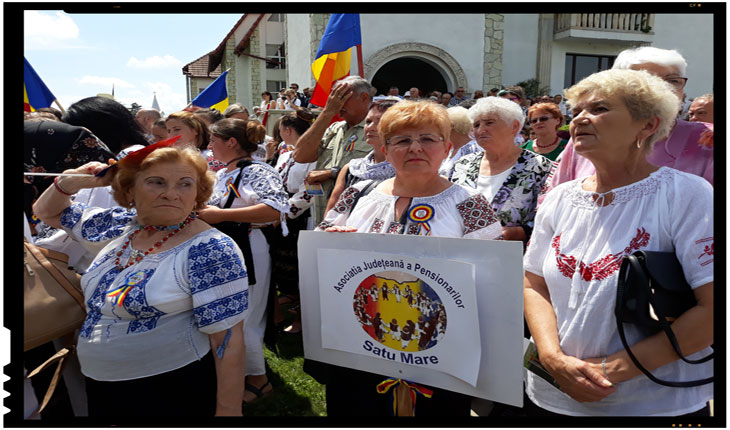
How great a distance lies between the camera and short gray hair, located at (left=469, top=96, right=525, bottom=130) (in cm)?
309

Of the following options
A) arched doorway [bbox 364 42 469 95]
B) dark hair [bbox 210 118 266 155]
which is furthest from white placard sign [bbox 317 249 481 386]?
arched doorway [bbox 364 42 469 95]

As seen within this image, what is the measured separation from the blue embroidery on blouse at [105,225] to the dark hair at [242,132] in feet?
4.14

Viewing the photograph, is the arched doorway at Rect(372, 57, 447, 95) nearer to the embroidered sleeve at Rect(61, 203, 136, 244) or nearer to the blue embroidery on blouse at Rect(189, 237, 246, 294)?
the embroidered sleeve at Rect(61, 203, 136, 244)

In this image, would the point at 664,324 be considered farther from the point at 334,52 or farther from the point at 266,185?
the point at 334,52

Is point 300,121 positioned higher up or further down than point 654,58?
further down

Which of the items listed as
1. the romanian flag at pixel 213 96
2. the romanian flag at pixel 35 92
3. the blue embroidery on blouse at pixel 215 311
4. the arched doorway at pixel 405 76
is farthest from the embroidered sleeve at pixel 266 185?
the arched doorway at pixel 405 76

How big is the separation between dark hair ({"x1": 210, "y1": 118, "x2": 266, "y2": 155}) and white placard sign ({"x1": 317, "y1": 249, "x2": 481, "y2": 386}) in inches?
67.7

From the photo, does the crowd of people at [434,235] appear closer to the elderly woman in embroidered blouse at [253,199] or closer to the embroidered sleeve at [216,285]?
the embroidered sleeve at [216,285]

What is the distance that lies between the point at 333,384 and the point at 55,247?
5.49 ft

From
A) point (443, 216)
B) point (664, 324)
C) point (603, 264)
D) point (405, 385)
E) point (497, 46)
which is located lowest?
point (405, 385)

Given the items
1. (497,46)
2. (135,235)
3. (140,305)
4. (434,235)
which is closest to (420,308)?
(434,235)

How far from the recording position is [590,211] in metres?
1.73

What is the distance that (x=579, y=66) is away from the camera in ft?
66.6

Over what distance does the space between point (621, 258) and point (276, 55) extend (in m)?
30.6
